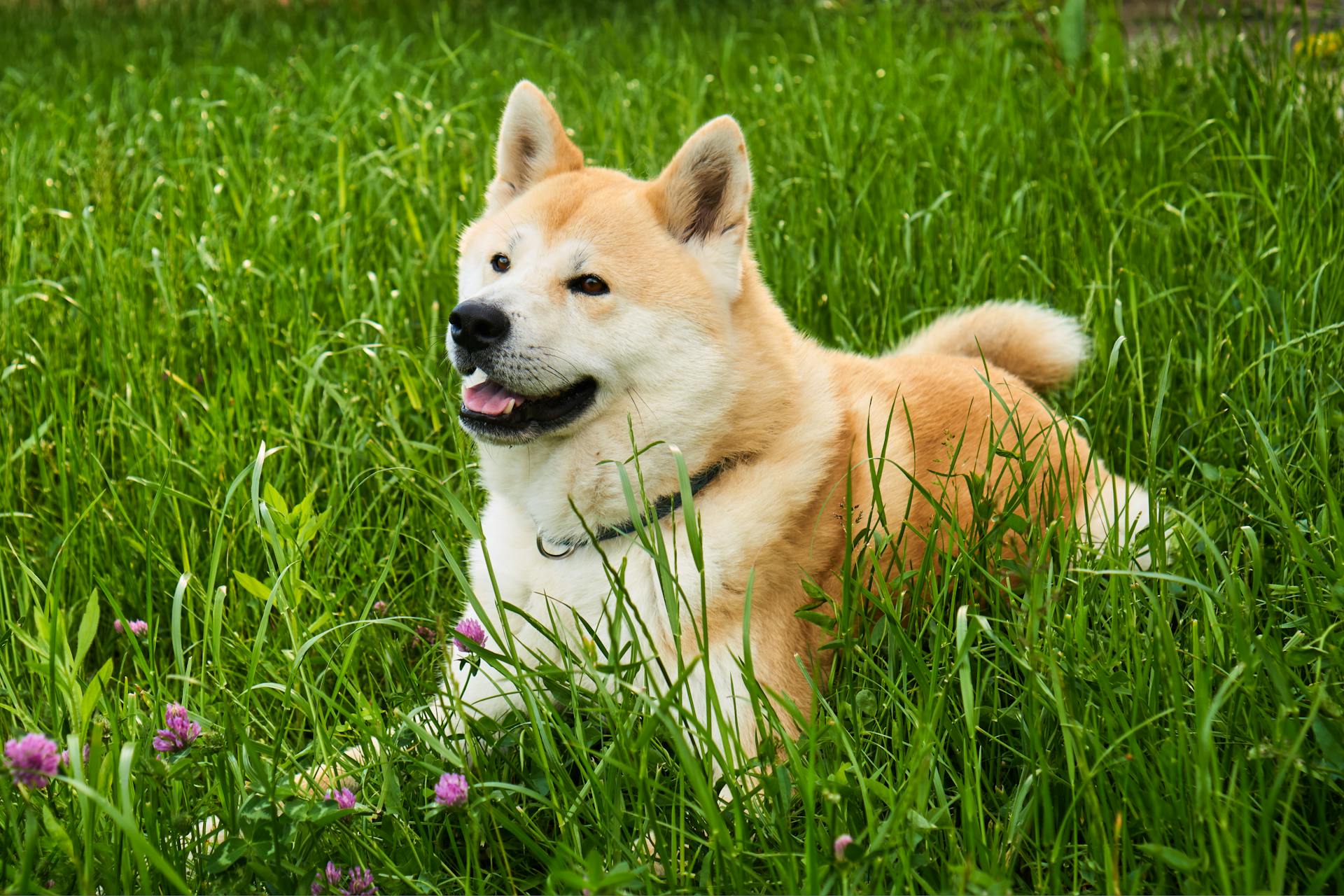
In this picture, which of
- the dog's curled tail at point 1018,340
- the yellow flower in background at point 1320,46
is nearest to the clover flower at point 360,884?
the dog's curled tail at point 1018,340

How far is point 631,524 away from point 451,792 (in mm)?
771

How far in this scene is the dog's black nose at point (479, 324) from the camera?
2.17 m

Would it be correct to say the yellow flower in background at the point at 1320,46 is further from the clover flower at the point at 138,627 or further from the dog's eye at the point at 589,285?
the clover flower at the point at 138,627

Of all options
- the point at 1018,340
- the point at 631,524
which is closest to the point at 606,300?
the point at 631,524

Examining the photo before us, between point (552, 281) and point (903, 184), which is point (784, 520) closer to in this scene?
point (552, 281)

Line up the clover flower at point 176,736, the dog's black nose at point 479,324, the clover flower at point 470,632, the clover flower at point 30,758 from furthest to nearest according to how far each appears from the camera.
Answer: the dog's black nose at point 479,324 < the clover flower at point 470,632 < the clover flower at point 176,736 < the clover flower at point 30,758

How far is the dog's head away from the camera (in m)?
2.19

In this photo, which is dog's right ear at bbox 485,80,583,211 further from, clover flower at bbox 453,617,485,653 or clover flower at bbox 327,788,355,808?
clover flower at bbox 327,788,355,808

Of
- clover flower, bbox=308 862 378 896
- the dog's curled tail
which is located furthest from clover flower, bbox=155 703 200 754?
the dog's curled tail

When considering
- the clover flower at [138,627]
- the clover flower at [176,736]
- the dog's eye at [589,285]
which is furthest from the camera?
the dog's eye at [589,285]

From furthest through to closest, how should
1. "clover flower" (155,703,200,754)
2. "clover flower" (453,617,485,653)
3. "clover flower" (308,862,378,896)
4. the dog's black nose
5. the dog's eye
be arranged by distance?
the dog's eye < the dog's black nose < "clover flower" (453,617,485,653) < "clover flower" (155,703,200,754) < "clover flower" (308,862,378,896)

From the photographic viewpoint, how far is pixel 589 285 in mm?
2322

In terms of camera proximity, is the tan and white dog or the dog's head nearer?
the tan and white dog

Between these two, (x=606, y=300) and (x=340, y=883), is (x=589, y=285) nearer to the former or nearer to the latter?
(x=606, y=300)
